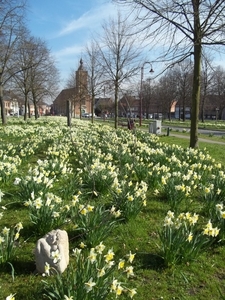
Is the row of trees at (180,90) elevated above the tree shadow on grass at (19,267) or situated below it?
above

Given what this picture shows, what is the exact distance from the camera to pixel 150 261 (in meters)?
3.29

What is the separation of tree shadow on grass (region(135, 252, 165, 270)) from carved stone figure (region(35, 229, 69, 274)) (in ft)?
2.77

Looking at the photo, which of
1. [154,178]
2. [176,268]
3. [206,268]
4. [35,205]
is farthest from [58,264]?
[154,178]

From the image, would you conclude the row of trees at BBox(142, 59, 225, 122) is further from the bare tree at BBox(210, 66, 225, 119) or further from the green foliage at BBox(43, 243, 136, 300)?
the green foliage at BBox(43, 243, 136, 300)

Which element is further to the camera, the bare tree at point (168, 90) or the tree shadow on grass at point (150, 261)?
the bare tree at point (168, 90)

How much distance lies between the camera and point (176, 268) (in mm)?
3150

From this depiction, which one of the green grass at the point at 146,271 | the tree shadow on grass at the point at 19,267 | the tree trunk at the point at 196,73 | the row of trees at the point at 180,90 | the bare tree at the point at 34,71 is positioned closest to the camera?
the green grass at the point at 146,271

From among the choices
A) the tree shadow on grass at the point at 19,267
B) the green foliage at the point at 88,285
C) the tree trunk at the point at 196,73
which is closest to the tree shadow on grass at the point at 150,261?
the green foliage at the point at 88,285

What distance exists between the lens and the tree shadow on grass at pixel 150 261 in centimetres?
319

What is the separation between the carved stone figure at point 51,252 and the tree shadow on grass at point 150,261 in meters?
0.85

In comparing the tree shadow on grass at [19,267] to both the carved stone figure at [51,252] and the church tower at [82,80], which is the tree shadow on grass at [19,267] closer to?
the carved stone figure at [51,252]

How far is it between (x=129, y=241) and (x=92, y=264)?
123 cm

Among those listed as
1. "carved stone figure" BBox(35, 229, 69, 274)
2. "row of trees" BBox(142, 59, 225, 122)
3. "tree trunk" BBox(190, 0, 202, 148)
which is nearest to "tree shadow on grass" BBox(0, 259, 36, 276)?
"carved stone figure" BBox(35, 229, 69, 274)

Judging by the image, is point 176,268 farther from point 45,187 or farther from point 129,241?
point 45,187
